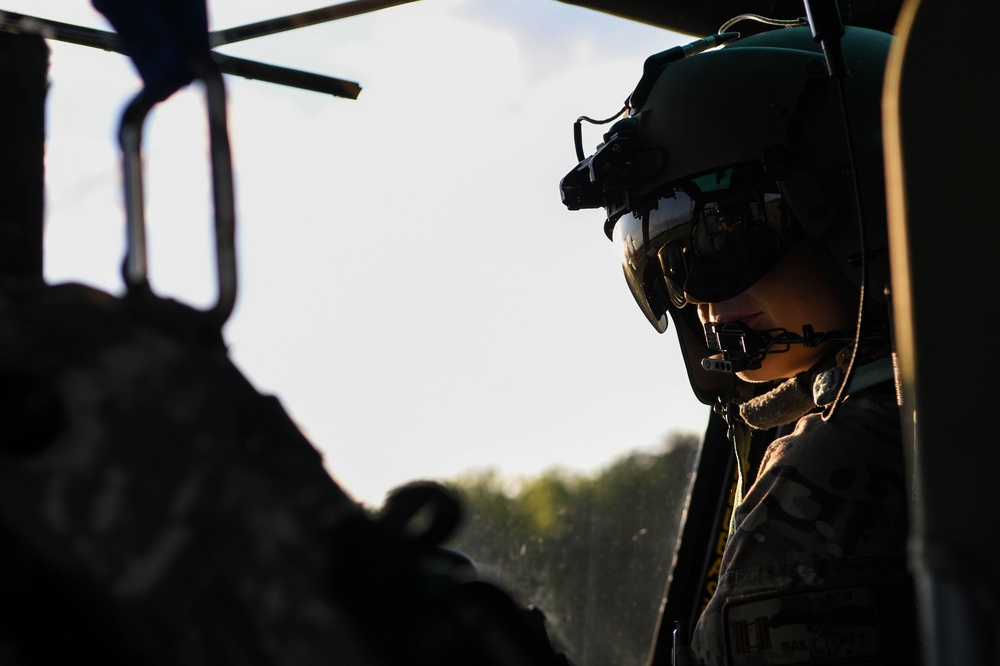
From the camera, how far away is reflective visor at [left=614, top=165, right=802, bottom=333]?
1490 millimetres

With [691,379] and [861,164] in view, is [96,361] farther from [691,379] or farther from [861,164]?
[691,379]

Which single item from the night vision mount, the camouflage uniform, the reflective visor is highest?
the night vision mount

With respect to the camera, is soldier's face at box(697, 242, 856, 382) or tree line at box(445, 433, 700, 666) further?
tree line at box(445, 433, 700, 666)

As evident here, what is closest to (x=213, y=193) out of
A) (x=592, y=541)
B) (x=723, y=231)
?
(x=723, y=231)

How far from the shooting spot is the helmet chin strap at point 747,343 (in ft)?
4.85

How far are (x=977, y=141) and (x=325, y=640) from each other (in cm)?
43

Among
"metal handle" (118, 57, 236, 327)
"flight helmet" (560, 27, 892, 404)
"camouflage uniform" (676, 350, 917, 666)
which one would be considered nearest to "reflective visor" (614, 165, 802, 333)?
"flight helmet" (560, 27, 892, 404)

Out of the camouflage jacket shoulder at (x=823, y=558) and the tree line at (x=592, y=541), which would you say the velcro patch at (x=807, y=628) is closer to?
the camouflage jacket shoulder at (x=823, y=558)

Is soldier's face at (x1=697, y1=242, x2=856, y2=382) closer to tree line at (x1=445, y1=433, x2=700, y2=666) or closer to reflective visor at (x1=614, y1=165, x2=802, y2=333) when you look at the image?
reflective visor at (x1=614, y1=165, x2=802, y2=333)

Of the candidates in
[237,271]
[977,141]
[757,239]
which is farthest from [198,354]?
[757,239]

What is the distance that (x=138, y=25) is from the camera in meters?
0.54

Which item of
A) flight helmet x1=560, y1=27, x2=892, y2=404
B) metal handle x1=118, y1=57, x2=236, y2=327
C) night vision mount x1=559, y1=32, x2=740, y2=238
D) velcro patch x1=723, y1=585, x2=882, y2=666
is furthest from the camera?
night vision mount x1=559, y1=32, x2=740, y2=238

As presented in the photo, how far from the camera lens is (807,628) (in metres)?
1.09

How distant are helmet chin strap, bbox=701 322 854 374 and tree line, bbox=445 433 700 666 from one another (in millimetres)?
369
